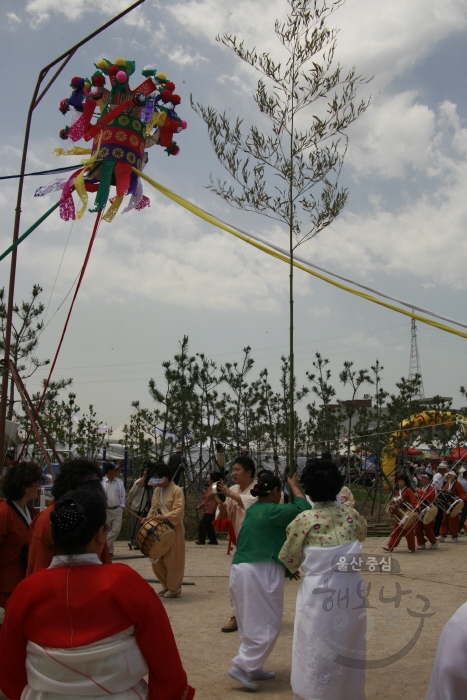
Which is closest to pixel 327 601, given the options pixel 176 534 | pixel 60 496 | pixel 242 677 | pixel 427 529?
pixel 242 677

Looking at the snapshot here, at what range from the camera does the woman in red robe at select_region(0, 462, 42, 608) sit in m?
4.34

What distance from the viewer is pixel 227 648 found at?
616cm

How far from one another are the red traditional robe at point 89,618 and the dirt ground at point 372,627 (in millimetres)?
2727

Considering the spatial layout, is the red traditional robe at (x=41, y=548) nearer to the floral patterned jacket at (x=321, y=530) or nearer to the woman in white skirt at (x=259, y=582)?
the floral patterned jacket at (x=321, y=530)

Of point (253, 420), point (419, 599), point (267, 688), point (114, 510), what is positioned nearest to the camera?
point (267, 688)

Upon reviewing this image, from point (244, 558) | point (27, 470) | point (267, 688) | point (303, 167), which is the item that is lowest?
point (267, 688)

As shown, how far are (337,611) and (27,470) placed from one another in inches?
84.6

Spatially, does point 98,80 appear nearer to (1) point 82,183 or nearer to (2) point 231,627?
(1) point 82,183

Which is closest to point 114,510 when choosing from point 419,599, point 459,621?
point 419,599

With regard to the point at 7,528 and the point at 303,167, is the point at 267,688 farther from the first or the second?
the point at 303,167

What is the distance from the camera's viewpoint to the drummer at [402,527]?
12.8 m

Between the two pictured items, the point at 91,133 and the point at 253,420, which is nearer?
the point at 91,133

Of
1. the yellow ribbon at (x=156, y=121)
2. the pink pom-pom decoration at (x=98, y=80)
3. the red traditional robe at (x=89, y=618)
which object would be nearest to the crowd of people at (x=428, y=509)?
the yellow ribbon at (x=156, y=121)

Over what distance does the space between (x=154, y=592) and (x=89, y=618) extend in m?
0.26
